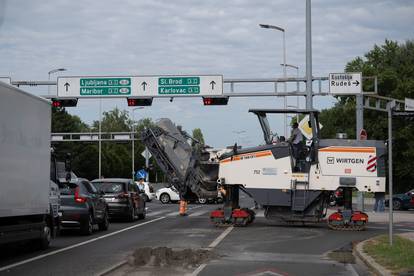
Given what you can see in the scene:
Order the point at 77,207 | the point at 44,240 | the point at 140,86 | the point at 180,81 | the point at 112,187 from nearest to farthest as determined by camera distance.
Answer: the point at 44,240 → the point at 77,207 → the point at 112,187 → the point at 180,81 → the point at 140,86

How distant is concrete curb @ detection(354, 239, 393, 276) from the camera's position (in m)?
10.8

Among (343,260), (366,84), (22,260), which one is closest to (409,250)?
(343,260)

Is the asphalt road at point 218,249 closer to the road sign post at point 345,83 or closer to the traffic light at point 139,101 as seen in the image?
the road sign post at point 345,83

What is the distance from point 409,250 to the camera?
13094 millimetres

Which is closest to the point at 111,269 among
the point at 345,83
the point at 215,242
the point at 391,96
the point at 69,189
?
the point at 215,242

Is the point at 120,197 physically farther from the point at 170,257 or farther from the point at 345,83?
the point at 345,83

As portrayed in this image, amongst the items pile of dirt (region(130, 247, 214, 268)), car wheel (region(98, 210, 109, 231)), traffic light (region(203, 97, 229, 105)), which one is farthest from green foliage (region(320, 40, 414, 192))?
pile of dirt (region(130, 247, 214, 268))

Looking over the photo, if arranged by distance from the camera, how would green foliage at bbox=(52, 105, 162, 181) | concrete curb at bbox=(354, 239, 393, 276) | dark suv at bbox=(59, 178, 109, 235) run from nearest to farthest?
concrete curb at bbox=(354, 239, 393, 276)
dark suv at bbox=(59, 178, 109, 235)
green foliage at bbox=(52, 105, 162, 181)

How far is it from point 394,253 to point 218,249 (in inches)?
157

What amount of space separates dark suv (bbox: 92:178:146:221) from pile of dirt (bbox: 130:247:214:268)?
32.2ft

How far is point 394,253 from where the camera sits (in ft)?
42.1

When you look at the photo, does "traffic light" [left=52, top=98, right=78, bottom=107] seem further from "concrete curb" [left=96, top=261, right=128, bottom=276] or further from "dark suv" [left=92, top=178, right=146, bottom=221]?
"concrete curb" [left=96, top=261, right=128, bottom=276]

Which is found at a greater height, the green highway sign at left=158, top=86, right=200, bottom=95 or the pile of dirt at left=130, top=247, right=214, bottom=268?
the green highway sign at left=158, top=86, right=200, bottom=95

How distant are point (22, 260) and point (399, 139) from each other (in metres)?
47.9
